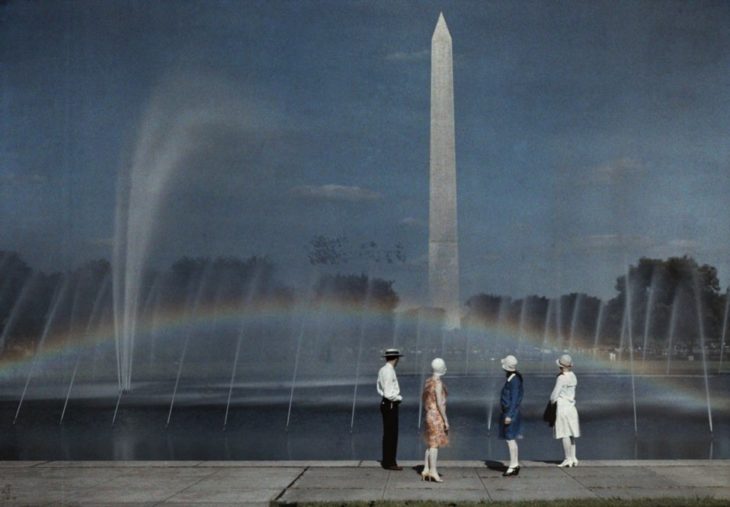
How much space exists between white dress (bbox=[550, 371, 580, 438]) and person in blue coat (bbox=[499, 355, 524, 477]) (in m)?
0.82

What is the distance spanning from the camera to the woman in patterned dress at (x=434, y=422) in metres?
11.9

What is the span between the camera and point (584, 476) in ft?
40.4

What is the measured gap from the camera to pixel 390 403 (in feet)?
42.7

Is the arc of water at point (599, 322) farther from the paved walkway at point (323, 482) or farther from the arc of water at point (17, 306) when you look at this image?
the paved walkway at point (323, 482)

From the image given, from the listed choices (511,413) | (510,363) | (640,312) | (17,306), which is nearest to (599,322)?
(640,312)

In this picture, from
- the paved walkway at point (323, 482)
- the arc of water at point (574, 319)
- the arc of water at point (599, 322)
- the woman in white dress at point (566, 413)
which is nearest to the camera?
the paved walkway at point (323, 482)

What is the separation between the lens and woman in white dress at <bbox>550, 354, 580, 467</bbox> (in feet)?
43.1

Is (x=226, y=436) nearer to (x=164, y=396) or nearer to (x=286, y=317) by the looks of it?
(x=164, y=396)

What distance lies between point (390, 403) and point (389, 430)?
0.42 meters

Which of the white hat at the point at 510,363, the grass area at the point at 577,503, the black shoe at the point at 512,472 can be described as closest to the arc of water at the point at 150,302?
the white hat at the point at 510,363

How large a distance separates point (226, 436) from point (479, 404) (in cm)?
947

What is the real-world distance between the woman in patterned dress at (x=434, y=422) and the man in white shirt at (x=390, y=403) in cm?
70

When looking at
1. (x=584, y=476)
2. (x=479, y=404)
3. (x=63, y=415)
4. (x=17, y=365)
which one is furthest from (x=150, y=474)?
(x=17, y=365)

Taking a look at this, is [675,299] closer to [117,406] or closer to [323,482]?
[117,406]
